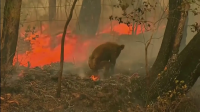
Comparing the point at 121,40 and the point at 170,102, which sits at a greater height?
the point at 121,40

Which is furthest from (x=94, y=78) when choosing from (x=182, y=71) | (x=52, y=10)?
(x=52, y=10)

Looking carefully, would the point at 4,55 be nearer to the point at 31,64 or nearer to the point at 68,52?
the point at 31,64

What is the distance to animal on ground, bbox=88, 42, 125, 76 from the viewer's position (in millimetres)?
7266

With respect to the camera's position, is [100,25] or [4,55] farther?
[100,25]

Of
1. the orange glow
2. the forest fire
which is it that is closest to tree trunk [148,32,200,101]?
the orange glow

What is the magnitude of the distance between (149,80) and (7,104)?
294cm

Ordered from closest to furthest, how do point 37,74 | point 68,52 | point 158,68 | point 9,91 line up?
point 9,91
point 158,68
point 37,74
point 68,52

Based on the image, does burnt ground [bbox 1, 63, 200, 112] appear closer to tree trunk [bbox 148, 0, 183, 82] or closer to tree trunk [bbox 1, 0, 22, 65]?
tree trunk [bbox 1, 0, 22, 65]

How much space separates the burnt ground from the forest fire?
1704 mm

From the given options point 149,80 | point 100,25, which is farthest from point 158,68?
point 100,25

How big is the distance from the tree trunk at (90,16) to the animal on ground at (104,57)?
8.20 feet

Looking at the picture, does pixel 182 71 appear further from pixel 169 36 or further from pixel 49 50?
pixel 49 50

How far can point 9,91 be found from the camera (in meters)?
5.51

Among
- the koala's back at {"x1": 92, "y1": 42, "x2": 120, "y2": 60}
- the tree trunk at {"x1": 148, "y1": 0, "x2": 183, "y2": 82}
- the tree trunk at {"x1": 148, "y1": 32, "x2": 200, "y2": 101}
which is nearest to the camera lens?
the tree trunk at {"x1": 148, "y1": 32, "x2": 200, "y2": 101}
